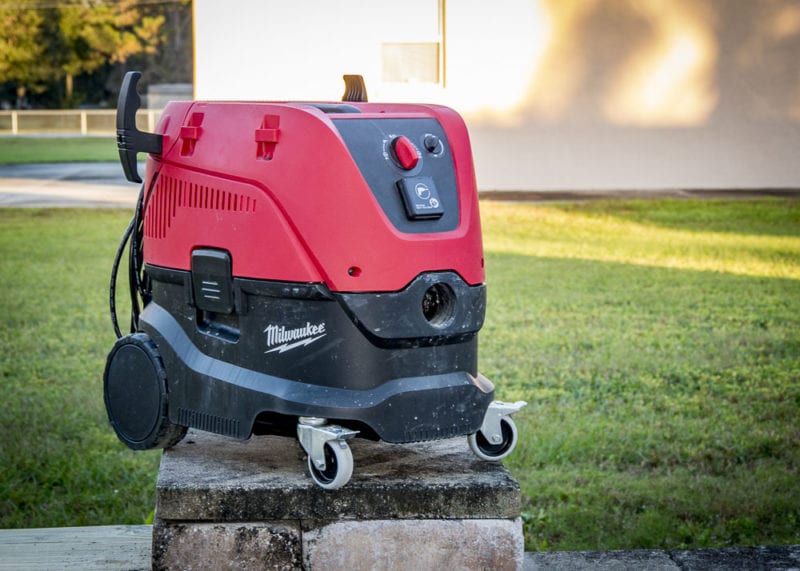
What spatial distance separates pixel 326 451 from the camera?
7.04ft

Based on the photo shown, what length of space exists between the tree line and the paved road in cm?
1637

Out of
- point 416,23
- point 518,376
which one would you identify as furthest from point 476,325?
point 416,23

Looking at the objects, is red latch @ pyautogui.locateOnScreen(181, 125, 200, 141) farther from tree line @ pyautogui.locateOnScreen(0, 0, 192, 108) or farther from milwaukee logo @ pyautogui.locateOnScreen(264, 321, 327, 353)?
tree line @ pyautogui.locateOnScreen(0, 0, 192, 108)

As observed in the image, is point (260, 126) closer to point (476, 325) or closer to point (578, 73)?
point (476, 325)

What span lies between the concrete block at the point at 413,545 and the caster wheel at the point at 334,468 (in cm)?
10

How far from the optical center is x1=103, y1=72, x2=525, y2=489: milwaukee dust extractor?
2.09 metres

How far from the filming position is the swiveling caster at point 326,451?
210 cm

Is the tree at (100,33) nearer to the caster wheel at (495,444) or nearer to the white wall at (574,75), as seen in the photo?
the white wall at (574,75)

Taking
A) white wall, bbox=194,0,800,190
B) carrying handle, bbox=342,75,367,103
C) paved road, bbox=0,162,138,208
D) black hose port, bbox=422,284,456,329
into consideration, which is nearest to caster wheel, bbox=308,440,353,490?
black hose port, bbox=422,284,456,329

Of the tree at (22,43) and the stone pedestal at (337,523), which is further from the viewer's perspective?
the tree at (22,43)

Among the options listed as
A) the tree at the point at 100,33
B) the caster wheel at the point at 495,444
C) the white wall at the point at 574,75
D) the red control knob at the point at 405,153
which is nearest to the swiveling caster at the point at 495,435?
the caster wheel at the point at 495,444

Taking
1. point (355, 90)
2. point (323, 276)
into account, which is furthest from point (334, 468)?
point (355, 90)

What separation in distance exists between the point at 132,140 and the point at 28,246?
765cm

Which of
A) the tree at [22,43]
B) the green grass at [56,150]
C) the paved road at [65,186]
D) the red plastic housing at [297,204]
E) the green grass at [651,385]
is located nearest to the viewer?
the red plastic housing at [297,204]
